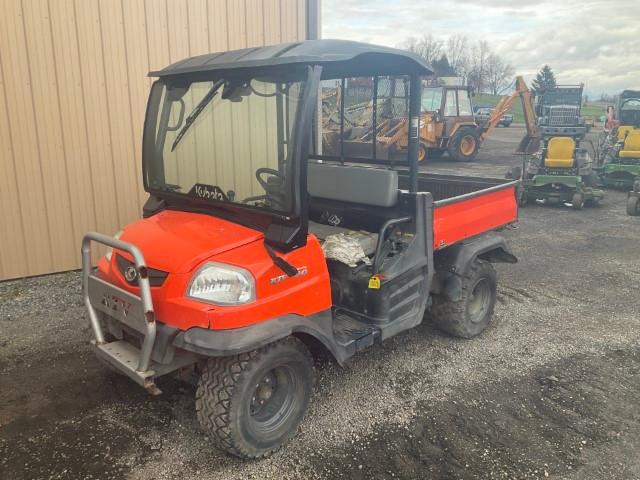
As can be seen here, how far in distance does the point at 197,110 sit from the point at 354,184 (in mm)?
1249

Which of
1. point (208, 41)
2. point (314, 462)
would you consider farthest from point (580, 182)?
point (314, 462)

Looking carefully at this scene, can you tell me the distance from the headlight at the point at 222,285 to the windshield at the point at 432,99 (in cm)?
1581

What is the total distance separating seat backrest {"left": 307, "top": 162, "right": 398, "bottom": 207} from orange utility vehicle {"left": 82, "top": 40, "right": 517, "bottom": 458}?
1cm

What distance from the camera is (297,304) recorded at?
304 cm

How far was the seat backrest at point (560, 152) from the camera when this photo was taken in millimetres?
10422

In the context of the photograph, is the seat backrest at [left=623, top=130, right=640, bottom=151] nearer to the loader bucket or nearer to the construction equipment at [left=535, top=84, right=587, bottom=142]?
the construction equipment at [left=535, top=84, right=587, bottom=142]

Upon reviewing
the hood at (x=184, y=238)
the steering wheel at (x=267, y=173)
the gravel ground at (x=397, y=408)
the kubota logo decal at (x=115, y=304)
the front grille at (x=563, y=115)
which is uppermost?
the front grille at (x=563, y=115)

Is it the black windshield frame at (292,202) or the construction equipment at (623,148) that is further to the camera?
the construction equipment at (623,148)

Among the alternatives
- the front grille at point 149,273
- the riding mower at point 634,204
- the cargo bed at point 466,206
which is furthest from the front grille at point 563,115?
the front grille at point 149,273

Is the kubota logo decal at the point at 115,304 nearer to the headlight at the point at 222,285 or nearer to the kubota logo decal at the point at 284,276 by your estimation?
the headlight at the point at 222,285

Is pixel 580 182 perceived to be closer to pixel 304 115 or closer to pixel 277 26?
pixel 277 26

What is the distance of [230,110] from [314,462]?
2.13 metres

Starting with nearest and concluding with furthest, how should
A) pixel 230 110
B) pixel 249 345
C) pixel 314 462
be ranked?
pixel 249 345, pixel 314 462, pixel 230 110

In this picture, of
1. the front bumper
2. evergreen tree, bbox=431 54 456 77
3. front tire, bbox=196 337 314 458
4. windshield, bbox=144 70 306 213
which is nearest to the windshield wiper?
windshield, bbox=144 70 306 213
